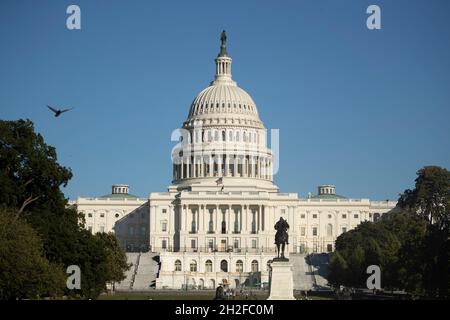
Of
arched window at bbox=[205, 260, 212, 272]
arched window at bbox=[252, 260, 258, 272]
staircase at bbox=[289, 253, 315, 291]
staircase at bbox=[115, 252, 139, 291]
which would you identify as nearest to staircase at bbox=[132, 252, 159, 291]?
staircase at bbox=[115, 252, 139, 291]

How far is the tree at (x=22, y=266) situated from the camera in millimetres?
76500

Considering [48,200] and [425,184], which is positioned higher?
[425,184]

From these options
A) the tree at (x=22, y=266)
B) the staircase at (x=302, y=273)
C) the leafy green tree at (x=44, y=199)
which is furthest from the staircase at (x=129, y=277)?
the tree at (x=22, y=266)

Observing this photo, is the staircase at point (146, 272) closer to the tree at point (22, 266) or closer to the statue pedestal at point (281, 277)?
the statue pedestal at point (281, 277)

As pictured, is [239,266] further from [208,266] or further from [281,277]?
[281,277]

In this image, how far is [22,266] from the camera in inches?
3019

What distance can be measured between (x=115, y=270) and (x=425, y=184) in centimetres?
6964

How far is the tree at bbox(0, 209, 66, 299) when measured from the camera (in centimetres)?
7650
